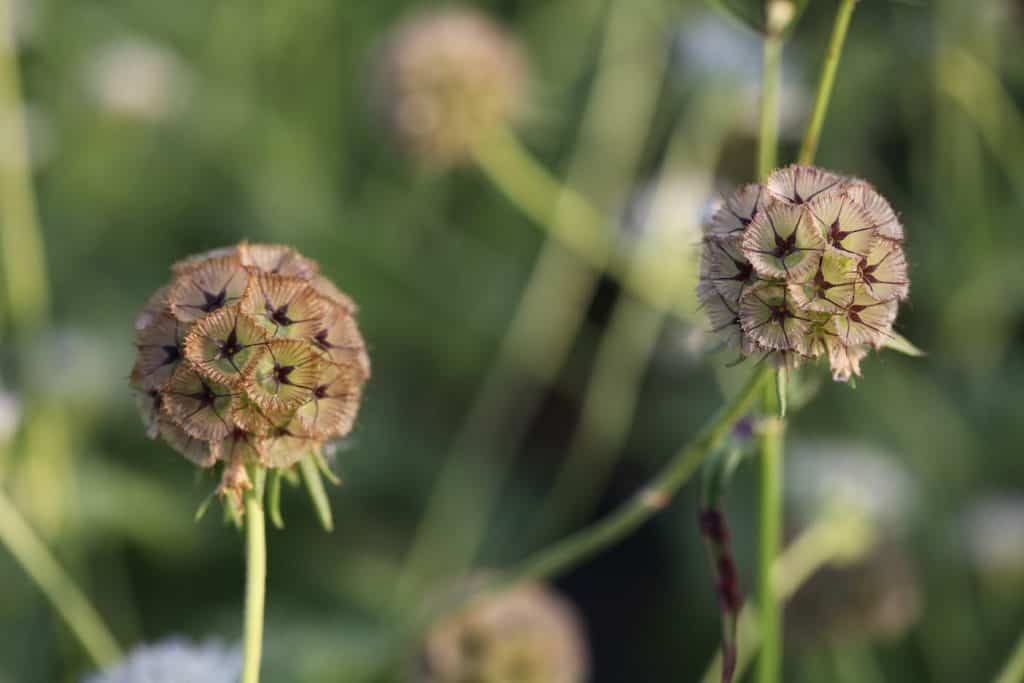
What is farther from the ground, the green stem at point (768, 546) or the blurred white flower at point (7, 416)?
Result: the green stem at point (768, 546)

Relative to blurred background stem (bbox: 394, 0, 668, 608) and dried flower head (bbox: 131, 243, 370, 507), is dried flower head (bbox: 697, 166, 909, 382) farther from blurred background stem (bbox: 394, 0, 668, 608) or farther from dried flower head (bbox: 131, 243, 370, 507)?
blurred background stem (bbox: 394, 0, 668, 608)

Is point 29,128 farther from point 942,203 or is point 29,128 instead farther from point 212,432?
point 212,432

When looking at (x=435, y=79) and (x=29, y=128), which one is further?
(x=29, y=128)

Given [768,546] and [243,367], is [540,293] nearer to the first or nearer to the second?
[768,546]

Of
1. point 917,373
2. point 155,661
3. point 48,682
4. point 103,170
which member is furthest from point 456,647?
point 103,170

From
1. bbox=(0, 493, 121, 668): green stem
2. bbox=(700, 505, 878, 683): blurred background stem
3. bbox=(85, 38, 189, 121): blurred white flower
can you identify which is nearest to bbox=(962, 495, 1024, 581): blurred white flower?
bbox=(700, 505, 878, 683): blurred background stem

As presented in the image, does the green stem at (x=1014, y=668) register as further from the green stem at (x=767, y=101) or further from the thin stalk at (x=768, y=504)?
the green stem at (x=767, y=101)

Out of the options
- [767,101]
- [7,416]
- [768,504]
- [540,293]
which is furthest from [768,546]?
[540,293]

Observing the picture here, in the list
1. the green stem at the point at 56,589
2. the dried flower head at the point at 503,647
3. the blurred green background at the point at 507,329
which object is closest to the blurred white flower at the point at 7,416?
the green stem at the point at 56,589
